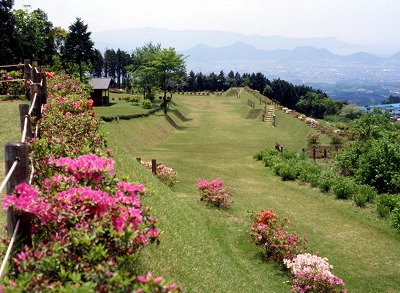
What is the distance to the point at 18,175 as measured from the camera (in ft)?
15.1

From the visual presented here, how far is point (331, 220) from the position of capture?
1764cm

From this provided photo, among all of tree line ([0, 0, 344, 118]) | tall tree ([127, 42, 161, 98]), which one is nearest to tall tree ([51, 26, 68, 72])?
tree line ([0, 0, 344, 118])

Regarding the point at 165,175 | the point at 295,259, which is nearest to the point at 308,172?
the point at 165,175

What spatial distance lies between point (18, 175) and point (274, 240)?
32.0 ft

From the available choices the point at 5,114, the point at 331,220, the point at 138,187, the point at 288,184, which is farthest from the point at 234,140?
the point at 138,187

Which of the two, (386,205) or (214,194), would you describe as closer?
(214,194)

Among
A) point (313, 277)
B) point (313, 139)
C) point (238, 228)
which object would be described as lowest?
point (238, 228)

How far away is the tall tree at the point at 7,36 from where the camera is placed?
40.8 meters

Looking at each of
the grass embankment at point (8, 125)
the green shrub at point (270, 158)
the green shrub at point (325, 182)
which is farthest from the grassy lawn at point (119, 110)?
the green shrub at point (325, 182)

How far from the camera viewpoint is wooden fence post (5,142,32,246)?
4496mm

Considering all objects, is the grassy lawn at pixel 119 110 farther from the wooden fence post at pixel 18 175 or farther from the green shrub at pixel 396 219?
the wooden fence post at pixel 18 175

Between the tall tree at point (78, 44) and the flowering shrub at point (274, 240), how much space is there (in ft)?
161

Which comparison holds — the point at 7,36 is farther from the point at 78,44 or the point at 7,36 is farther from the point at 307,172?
the point at 307,172

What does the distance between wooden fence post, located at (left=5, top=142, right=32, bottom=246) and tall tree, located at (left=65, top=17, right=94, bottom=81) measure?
55.1m
